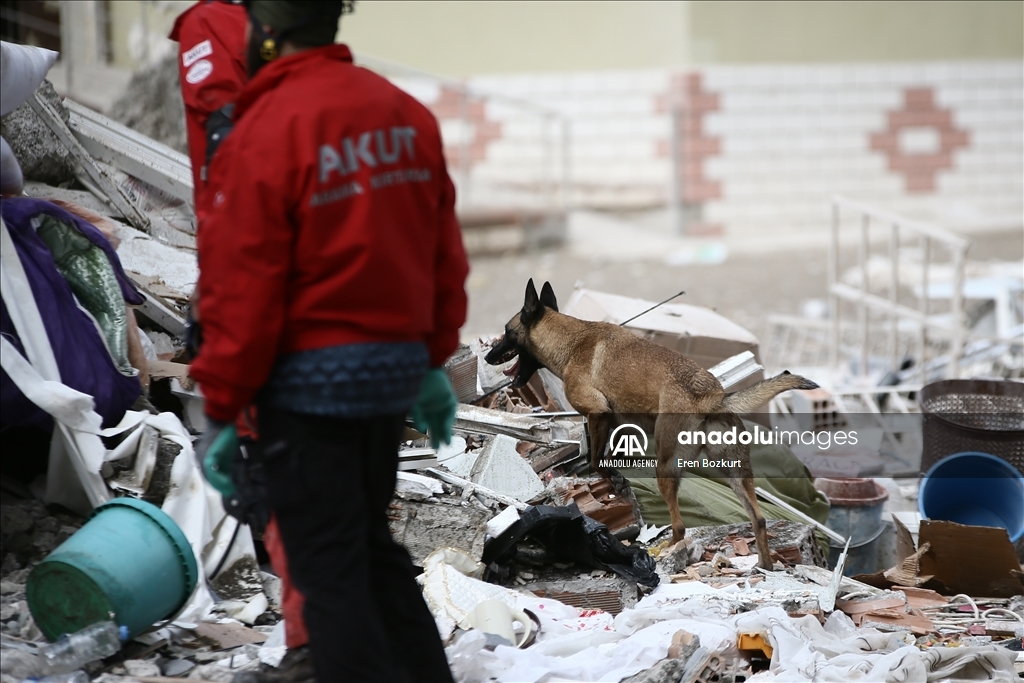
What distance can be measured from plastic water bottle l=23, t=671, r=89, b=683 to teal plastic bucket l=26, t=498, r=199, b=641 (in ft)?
0.43

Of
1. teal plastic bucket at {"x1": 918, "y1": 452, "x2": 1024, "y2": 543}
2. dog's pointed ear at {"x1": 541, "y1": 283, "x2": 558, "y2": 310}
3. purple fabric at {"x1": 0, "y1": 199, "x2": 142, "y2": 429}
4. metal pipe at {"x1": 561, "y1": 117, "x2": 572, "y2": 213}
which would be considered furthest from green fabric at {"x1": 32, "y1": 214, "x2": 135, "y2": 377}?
metal pipe at {"x1": 561, "y1": 117, "x2": 572, "y2": 213}

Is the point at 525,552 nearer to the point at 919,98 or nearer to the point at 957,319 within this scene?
the point at 957,319

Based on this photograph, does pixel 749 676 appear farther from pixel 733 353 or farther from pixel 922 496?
pixel 733 353

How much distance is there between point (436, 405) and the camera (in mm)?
2750

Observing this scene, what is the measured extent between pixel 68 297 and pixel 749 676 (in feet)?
9.02

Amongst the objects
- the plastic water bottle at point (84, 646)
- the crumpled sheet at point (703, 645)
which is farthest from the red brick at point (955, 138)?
the plastic water bottle at point (84, 646)

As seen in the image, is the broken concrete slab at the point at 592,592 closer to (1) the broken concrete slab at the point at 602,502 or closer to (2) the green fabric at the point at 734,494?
(1) the broken concrete slab at the point at 602,502

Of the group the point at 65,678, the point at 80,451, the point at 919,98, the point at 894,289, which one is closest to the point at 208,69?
the point at 80,451

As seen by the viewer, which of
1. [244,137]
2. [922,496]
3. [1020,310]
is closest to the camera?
[244,137]

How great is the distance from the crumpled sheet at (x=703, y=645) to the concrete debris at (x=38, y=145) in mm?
3019

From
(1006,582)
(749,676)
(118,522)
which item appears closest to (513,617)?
(749,676)

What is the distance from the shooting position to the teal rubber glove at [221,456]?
240 centimetres

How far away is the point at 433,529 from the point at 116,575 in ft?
4.68

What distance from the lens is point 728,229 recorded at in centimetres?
1616
